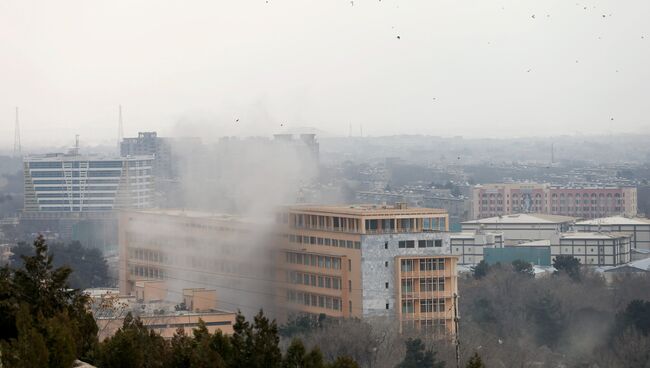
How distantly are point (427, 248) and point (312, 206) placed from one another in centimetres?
379

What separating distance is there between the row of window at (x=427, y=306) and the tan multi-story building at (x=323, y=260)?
0.07 ft

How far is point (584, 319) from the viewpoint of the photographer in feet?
132

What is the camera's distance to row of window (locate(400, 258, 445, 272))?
3478 cm

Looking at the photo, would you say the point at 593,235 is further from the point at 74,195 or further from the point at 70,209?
the point at 74,195

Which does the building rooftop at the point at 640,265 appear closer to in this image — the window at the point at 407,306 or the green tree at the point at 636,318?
the green tree at the point at 636,318

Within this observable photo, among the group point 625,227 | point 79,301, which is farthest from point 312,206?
point 625,227

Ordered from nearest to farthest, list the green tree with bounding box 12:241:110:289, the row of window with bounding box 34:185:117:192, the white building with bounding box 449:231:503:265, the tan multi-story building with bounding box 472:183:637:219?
the green tree with bounding box 12:241:110:289
the white building with bounding box 449:231:503:265
the tan multi-story building with bounding box 472:183:637:219
the row of window with bounding box 34:185:117:192

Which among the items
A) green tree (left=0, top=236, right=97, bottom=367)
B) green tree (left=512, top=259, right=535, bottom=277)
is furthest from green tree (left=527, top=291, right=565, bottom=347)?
green tree (left=0, top=236, right=97, bottom=367)

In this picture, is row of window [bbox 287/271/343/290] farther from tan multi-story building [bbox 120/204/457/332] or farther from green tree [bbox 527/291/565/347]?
green tree [bbox 527/291/565/347]

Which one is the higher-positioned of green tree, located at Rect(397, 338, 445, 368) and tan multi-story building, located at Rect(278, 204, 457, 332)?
tan multi-story building, located at Rect(278, 204, 457, 332)

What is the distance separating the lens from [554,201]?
87.1 metres

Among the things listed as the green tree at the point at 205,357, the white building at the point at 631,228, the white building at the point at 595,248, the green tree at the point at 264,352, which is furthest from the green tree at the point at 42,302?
the white building at the point at 631,228

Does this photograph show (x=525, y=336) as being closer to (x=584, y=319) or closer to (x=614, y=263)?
(x=584, y=319)

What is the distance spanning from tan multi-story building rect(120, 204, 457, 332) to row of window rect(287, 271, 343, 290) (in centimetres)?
2
